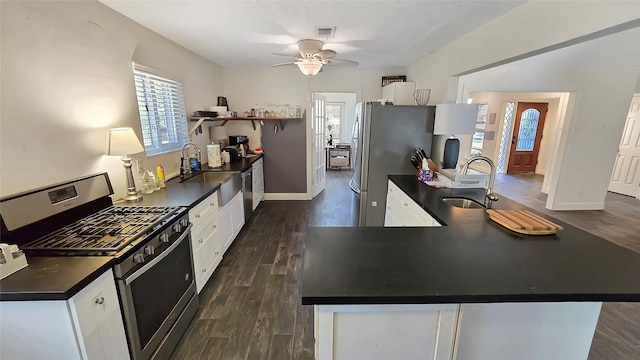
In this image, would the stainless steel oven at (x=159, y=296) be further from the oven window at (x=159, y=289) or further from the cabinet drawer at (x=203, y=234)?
the cabinet drawer at (x=203, y=234)

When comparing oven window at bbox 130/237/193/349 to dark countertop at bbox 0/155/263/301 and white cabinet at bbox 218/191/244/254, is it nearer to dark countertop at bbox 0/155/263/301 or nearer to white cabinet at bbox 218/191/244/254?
dark countertop at bbox 0/155/263/301

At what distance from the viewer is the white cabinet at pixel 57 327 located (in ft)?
3.42

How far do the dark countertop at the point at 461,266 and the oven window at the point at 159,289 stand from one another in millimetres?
952

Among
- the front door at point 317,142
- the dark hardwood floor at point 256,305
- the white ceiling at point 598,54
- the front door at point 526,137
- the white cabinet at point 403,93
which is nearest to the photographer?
the dark hardwood floor at point 256,305

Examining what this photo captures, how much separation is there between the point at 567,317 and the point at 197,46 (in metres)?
3.90

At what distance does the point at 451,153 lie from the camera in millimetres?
2844

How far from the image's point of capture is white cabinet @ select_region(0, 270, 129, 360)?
1.04 metres

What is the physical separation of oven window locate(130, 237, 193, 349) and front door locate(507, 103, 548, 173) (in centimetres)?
846

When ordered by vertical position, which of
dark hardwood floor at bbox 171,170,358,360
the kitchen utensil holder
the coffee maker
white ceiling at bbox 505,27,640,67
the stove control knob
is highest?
white ceiling at bbox 505,27,640,67

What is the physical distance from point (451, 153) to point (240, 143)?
3.22 metres

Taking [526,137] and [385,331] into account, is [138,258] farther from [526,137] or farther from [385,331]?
[526,137]

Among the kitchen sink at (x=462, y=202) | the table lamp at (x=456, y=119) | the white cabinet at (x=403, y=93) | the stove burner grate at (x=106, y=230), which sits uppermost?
the white cabinet at (x=403, y=93)

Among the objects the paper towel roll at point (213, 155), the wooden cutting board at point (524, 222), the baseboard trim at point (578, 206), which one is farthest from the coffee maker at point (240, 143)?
the baseboard trim at point (578, 206)

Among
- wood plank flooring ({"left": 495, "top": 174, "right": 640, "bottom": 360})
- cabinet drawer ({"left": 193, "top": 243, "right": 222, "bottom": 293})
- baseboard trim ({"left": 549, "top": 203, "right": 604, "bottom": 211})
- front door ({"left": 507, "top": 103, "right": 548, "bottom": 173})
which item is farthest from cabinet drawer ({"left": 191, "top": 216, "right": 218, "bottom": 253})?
front door ({"left": 507, "top": 103, "right": 548, "bottom": 173})
